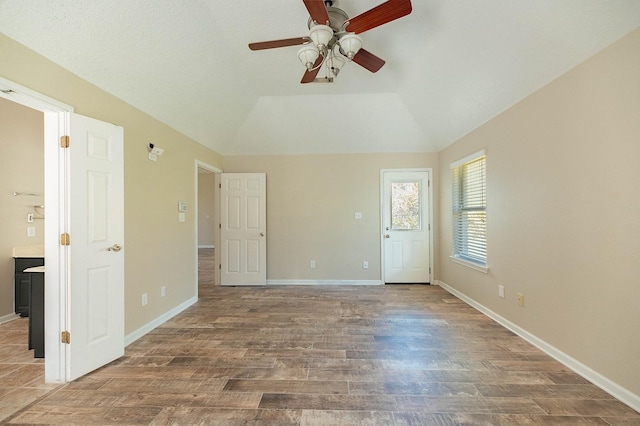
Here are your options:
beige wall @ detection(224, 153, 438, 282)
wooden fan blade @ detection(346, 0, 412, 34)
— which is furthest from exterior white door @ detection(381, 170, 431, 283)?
wooden fan blade @ detection(346, 0, 412, 34)

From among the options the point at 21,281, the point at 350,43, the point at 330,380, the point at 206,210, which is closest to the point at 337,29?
the point at 350,43

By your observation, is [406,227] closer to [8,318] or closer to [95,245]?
[95,245]

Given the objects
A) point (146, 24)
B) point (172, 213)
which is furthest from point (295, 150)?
point (146, 24)

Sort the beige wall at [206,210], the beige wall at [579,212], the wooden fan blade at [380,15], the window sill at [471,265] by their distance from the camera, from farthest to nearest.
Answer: the beige wall at [206,210]
the window sill at [471,265]
the beige wall at [579,212]
the wooden fan blade at [380,15]

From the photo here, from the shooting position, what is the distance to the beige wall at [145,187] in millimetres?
1830

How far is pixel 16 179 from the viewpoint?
3.10m

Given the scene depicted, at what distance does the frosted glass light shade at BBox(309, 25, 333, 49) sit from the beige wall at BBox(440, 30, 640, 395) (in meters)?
1.95

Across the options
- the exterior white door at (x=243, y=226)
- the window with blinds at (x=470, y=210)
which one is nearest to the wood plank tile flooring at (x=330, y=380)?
the window with blinds at (x=470, y=210)

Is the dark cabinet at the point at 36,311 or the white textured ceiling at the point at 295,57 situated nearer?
the white textured ceiling at the point at 295,57

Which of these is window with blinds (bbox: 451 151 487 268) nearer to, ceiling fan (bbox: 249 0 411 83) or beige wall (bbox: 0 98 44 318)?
ceiling fan (bbox: 249 0 411 83)

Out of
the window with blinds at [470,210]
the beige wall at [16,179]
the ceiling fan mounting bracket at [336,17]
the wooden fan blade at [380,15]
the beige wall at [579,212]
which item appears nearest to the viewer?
the wooden fan blade at [380,15]

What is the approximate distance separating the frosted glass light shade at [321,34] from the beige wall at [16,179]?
3.82 meters

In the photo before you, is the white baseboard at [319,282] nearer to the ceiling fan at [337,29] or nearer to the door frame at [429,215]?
the door frame at [429,215]

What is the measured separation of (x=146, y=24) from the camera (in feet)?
6.86
